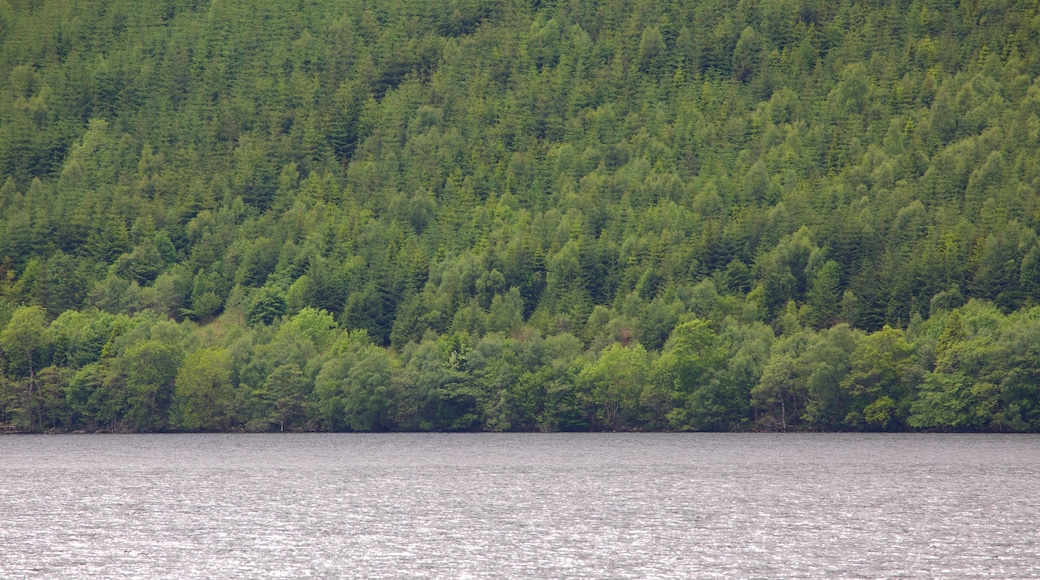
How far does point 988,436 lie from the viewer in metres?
164

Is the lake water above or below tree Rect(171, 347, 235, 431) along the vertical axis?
below

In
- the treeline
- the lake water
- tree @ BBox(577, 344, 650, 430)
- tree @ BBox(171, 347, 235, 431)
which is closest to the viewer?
the lake water

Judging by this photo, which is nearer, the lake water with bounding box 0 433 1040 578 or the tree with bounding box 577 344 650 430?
the lake water with bounding box 0 433 1040 578

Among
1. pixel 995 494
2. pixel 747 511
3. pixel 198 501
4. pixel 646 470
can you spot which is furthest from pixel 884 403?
pixel 198 501

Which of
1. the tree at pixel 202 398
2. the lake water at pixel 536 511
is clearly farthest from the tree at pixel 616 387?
the tree at pixel 202 398

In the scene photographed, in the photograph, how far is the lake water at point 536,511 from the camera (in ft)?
227

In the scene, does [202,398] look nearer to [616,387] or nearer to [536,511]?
[616,387]

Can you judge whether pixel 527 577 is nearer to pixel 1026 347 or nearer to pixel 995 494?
pixel 995 494

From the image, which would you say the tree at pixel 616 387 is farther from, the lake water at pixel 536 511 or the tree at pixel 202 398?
the tree at pixel 202 398

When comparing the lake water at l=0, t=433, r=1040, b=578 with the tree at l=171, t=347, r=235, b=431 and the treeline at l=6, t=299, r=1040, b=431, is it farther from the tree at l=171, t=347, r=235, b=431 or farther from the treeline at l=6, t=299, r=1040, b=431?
the tree at l=171, t=347, r=235, b=431

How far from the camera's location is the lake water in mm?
69312

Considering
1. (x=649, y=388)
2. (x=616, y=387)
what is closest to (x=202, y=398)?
(x=616, y=387)

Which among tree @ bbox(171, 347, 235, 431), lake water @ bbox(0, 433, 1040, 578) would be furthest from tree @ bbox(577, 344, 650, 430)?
tree @ bbox(171, 347, 235, 431)

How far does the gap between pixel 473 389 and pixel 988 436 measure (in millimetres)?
72228
